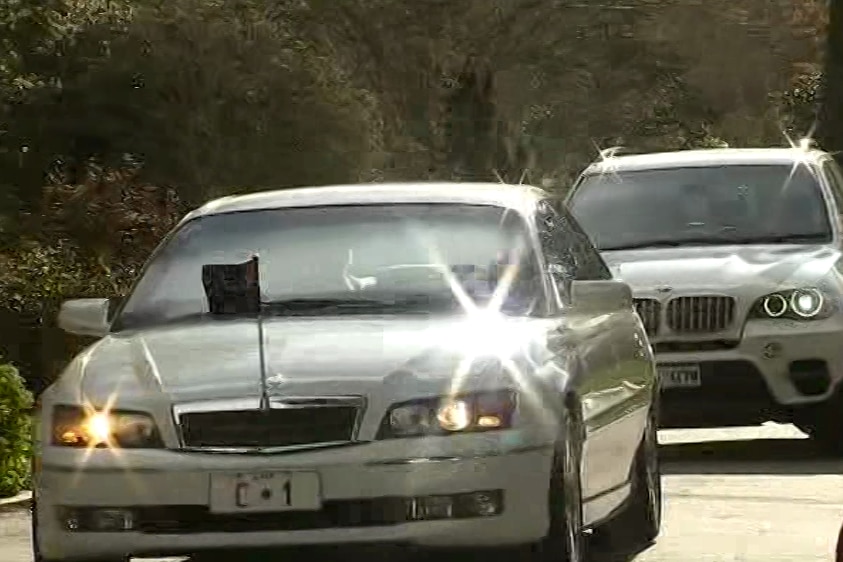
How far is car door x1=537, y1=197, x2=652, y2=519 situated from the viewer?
8602 mm

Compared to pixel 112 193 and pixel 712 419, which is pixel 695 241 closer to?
pixel 712 419

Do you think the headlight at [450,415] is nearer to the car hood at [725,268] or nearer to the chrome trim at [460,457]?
the chrome trim at [460,457]

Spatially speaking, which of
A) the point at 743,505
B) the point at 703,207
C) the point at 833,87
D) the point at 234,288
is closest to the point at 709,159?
the point at 703,207

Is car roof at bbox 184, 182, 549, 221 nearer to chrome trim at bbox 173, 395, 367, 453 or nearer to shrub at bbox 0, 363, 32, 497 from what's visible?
chrome trim at bbox 173, 395, 367, 453

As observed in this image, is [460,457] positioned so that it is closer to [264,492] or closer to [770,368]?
[264,492]

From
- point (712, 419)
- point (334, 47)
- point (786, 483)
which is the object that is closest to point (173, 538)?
point (786, 483)

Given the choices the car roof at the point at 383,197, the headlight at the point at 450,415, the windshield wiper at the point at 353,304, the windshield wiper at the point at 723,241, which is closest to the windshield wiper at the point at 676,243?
the windshield wiper at the point at 723,241

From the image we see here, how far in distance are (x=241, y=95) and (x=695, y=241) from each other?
12471 millimetres

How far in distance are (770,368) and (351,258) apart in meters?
4.89

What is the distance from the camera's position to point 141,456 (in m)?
7.65

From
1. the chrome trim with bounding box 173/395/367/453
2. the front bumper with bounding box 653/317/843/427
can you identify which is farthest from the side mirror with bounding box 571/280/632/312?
the front bumper with bounding box 653/317/843/427

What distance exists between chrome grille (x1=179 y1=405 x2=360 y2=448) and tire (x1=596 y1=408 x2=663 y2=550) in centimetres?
257

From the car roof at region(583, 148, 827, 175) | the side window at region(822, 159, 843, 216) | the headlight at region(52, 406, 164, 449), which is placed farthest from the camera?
the car roof at region(583, 148, 827, 175)

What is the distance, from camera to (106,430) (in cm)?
773
